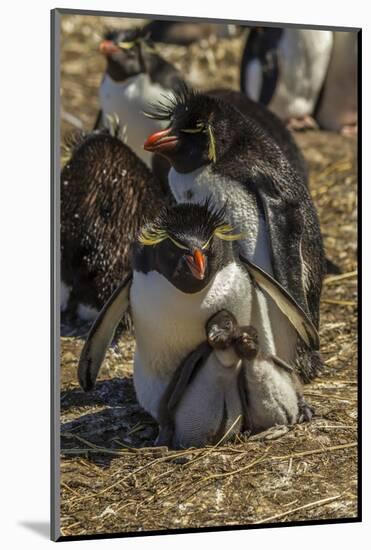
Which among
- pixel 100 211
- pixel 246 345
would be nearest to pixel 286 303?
pixel 246 345

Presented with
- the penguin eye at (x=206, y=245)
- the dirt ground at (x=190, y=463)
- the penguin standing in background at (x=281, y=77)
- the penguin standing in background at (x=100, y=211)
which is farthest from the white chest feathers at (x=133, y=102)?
the penguin eye at (x=206, y=245)

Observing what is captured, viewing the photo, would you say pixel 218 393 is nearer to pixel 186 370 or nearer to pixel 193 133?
pixel 186 370

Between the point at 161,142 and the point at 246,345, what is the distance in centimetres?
62

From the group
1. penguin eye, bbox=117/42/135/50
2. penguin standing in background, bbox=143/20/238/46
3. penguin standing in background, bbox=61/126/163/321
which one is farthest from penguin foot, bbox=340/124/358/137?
penguin standing in background, bbox=61/126/163/321

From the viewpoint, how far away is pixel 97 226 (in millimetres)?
4520

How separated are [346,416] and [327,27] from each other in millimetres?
1100

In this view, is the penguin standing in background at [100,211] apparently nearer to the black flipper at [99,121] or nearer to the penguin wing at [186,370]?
the black flipper at [99,121]

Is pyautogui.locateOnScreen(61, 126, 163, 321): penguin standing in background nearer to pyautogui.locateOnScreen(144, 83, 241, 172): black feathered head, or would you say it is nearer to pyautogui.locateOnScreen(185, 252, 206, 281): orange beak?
pyautogui.locateOnScreen(144, 83, 241, 172): black feathered head

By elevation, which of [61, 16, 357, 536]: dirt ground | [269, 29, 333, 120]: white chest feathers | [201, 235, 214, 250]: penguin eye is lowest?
[61, 16, 357, 536]: dirt ground

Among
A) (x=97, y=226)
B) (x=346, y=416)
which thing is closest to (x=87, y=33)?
(x=97, y=226)

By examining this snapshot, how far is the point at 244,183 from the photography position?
4020 mm

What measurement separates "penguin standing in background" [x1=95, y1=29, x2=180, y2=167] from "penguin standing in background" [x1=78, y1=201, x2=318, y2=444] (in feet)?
3.37

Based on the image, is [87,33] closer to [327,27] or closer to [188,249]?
[327,27]

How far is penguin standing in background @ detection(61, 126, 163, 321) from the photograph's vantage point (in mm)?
4465
